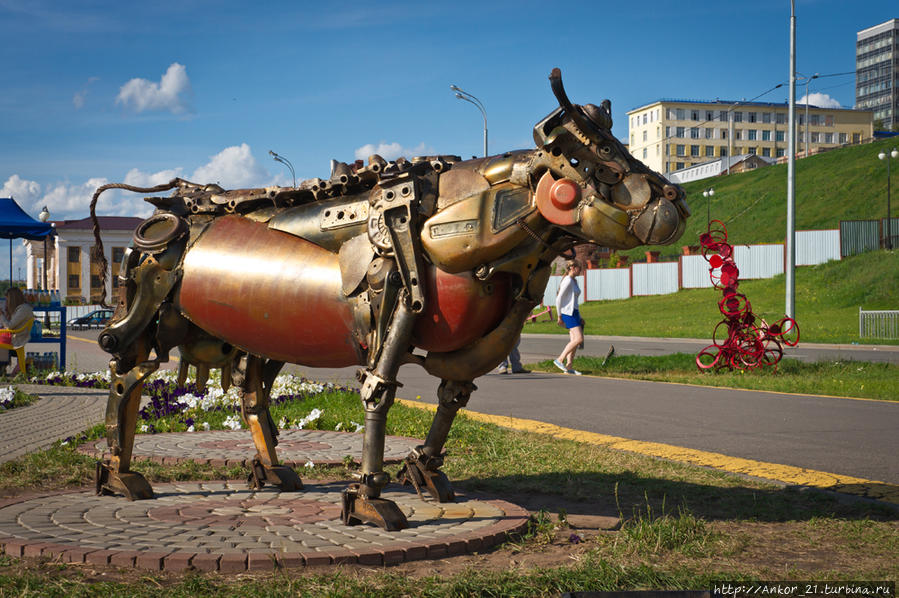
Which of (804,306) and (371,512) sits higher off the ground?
(804,306)

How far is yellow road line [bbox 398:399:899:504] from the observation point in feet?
19.7

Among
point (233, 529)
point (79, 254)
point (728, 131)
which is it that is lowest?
point (233, 529)

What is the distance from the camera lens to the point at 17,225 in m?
15.7

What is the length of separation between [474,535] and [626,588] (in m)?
1.05

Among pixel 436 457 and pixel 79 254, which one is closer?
pixel 436 457

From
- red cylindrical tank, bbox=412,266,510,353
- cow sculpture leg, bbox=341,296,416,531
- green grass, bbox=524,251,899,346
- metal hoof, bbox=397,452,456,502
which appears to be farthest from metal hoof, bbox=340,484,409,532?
green grass, bbox=524,251,899,346

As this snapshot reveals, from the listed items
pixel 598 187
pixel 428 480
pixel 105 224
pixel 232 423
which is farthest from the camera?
pixel 105 224

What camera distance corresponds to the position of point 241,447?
24.9 ft

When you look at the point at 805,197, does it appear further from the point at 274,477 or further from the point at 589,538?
the point at 589,538

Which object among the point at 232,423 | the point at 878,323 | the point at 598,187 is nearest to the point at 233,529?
the point at 598,187

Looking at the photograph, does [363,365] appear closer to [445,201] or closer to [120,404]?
[445,201]

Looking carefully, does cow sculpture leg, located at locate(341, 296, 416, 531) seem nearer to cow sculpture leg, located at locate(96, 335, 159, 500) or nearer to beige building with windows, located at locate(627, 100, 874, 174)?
cow sculpture leg, located at locate(96, 335, 159, 500)

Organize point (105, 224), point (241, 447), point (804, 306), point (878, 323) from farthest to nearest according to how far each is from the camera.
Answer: point (105, 224), point (804, 306), point (878, 323), point (241, 447)

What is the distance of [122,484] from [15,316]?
10180 millimetres
